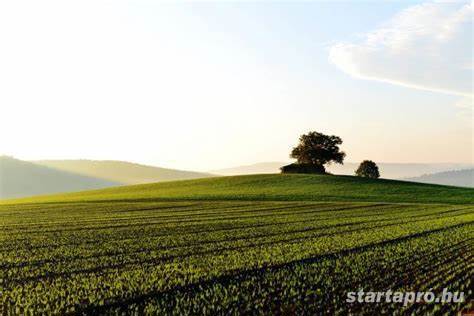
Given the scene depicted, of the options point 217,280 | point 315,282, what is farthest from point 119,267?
point 315,282

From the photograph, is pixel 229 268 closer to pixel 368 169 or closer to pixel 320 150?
pixel 320 150

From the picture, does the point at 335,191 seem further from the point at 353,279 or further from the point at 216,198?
the point at 353,279

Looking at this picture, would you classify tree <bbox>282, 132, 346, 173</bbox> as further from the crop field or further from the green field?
the crop field

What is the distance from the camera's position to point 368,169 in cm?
12000

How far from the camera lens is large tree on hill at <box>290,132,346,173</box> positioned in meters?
106

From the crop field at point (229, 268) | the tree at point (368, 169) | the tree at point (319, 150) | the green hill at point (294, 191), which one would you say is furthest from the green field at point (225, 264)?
the tree at point (368, 169)

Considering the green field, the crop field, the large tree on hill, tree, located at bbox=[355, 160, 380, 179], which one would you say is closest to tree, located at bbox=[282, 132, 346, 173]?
the large tree on hill

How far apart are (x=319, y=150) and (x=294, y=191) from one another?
3707 cm

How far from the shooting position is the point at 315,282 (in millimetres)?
14820

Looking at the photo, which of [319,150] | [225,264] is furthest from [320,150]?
[225,264]

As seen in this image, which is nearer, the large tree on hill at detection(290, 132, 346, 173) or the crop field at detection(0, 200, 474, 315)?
the crop field at detection(0, 200, 474, 315)

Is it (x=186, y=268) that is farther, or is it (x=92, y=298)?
(x=186, y=268)

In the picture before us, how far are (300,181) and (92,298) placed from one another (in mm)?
71327

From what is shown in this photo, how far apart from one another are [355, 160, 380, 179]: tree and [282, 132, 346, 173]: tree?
52.3 feet
